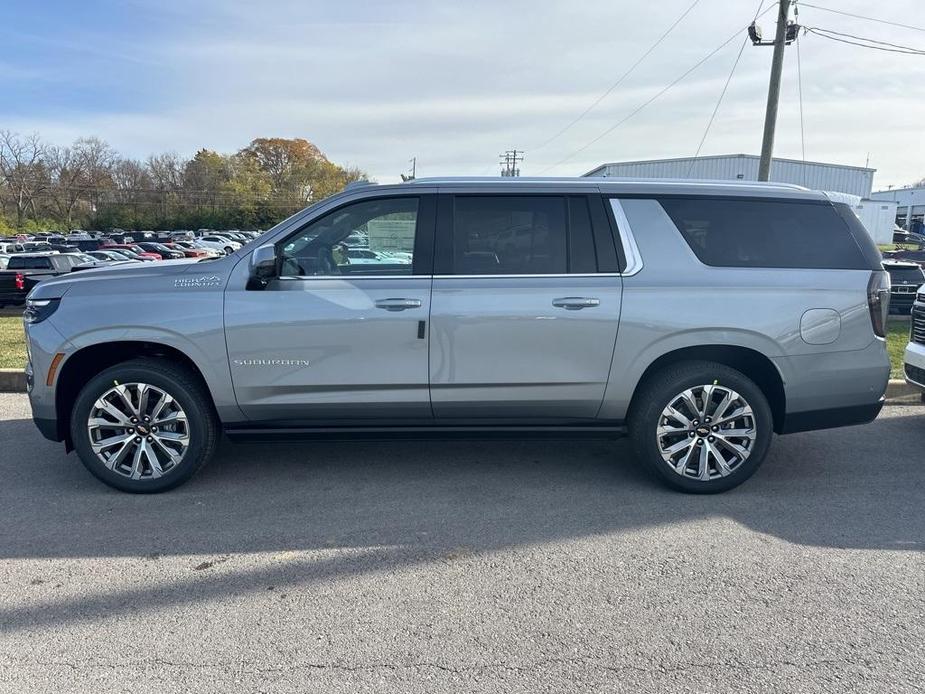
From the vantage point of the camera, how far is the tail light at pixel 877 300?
13.8ft

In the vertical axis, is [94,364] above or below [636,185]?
below

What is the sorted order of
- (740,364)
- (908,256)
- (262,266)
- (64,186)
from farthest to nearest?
1. (64,186)
2. (908,256)
3. (740,364)
4. (262,266)

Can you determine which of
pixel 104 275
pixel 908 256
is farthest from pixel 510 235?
pixel 908 256

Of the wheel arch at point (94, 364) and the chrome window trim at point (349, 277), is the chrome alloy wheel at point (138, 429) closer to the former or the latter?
the wheel arch at point (94, 364)

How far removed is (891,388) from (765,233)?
369 cm

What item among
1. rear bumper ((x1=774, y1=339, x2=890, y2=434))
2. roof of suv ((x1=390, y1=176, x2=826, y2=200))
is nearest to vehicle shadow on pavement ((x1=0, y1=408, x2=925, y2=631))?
rear bumper ((x1=774, y1=339, x2=890, y2=434))

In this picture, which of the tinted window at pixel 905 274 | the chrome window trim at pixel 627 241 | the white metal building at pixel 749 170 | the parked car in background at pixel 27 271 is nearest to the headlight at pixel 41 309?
the chrome window trim at pixel 627 241

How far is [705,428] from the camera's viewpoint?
424cm

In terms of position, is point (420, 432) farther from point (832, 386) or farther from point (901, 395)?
point (901, 395)

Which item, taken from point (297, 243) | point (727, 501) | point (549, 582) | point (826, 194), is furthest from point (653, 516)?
point (297, 243)

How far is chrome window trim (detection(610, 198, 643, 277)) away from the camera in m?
4.16

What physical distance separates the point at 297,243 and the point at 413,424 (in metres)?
1.38

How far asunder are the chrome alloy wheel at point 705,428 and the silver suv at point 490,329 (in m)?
0.01

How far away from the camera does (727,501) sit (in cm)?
422
